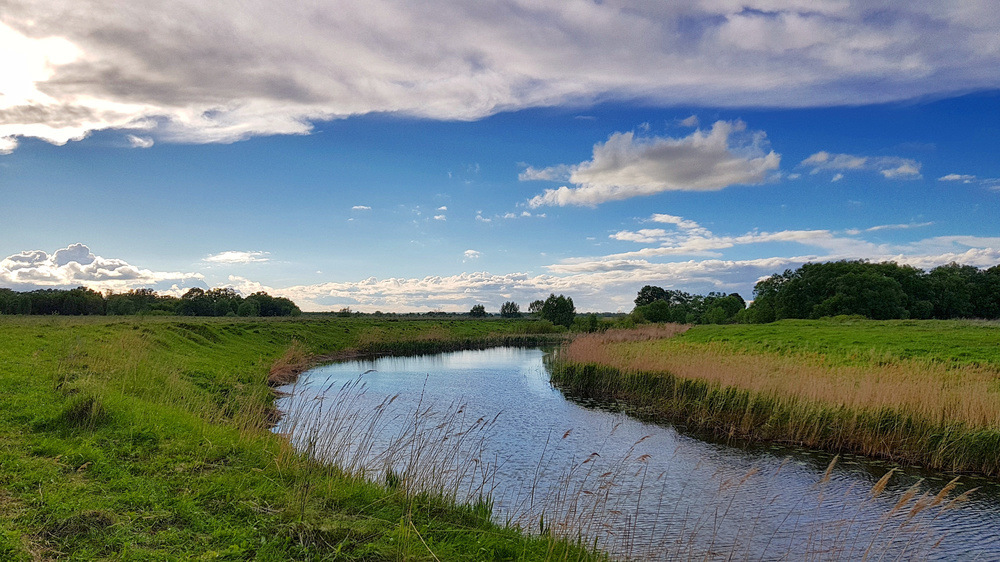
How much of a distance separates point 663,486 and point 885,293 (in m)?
65.7

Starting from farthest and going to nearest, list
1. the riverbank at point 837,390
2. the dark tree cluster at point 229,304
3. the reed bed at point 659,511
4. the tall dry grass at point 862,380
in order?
1. the dark tree cluster at point 229,304
2. the tall dry grass at point 862,380
3. the riverbank at point 837,390
4. the reed bed at point 659,511

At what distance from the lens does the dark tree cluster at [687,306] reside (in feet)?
224

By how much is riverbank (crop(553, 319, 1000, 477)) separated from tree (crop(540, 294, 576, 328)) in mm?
52693

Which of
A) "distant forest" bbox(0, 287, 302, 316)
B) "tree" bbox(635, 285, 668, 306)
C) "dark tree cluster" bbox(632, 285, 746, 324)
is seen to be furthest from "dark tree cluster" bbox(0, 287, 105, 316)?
"tree" bbox(635, 285, 668, 306)

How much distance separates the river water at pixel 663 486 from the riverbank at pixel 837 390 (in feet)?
2.67

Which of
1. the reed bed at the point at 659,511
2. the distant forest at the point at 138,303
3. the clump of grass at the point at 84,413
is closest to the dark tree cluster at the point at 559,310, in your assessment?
the distant forest at the point at 138,303

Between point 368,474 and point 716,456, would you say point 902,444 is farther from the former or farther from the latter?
point 368,474

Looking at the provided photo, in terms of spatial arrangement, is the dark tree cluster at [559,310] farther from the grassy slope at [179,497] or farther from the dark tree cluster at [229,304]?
the grassy slope at [179,497]

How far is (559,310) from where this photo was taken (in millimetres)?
80750

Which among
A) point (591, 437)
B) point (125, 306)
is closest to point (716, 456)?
point (591, 437)

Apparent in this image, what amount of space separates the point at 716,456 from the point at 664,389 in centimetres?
686

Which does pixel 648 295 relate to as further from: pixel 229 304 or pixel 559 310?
pixel 229 304

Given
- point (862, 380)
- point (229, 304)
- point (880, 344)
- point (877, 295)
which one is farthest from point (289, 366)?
point (229, 304)

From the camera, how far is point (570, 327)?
81.0 metres
